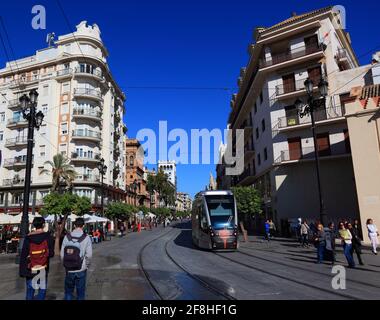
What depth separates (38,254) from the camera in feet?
18.6

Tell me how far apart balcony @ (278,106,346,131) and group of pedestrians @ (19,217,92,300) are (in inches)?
1053

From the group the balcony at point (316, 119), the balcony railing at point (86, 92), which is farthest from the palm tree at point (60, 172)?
the balcony at point (316, 119)

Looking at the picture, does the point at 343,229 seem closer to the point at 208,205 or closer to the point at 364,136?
the point at 208,205

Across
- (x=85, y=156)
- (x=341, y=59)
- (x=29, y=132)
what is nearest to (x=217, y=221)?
(x=29, y=132)

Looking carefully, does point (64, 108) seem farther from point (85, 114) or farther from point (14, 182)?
point (14, 182)

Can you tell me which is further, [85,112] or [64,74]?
[64,74]

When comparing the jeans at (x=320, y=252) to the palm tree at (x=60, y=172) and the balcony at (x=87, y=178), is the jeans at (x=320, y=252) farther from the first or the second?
the balcony at (x=87, y=178)

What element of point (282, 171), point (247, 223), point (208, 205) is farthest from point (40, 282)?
point (247, 223)

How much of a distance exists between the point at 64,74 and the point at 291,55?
34.4m

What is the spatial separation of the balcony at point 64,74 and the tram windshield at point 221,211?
40.3m

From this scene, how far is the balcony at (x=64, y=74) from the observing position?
51412mm

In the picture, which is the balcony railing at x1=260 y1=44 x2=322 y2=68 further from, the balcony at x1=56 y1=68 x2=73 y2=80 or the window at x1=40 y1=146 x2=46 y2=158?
the window at x1=40 y1=146 x2=46 y2=158

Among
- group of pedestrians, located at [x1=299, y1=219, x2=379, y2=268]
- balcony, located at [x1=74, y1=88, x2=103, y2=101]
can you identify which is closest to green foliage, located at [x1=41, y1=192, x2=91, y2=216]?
group of pedestrians, located at [x1=299, y1=219, x2=379, y2=268]

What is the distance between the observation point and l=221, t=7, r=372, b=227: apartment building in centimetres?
2898
